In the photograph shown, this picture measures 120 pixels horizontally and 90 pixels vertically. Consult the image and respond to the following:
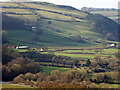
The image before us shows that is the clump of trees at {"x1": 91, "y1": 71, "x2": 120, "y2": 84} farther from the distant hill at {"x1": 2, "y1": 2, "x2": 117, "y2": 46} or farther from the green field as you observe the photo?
the distant hill at {"x1": 2, "y1": 2, "x2": 117, "y2": 46}

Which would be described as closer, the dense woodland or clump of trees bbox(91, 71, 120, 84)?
the dense woodland

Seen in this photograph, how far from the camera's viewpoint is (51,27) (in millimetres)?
80562

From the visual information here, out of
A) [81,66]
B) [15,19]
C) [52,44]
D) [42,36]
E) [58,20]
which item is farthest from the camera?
[58,20]

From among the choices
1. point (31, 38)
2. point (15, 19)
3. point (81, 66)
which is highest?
point (15, 19)

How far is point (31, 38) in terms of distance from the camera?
64.6m

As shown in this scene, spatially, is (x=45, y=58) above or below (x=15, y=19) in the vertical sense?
below

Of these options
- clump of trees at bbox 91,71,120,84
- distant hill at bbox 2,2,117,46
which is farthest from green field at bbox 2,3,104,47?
clump of trees at bbox 91,71,120,84

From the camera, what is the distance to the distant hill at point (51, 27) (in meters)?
65.4

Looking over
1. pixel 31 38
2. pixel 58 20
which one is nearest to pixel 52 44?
pixel 31 38

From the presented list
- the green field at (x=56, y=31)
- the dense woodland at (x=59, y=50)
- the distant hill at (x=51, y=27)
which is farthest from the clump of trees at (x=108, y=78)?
the distant hill at (x=51, y=27)

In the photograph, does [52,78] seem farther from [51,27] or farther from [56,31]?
[51,27]

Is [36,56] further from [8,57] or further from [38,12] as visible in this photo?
[38,12]

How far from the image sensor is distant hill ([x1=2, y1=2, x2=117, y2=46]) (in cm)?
6544

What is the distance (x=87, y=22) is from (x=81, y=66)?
61362mm
